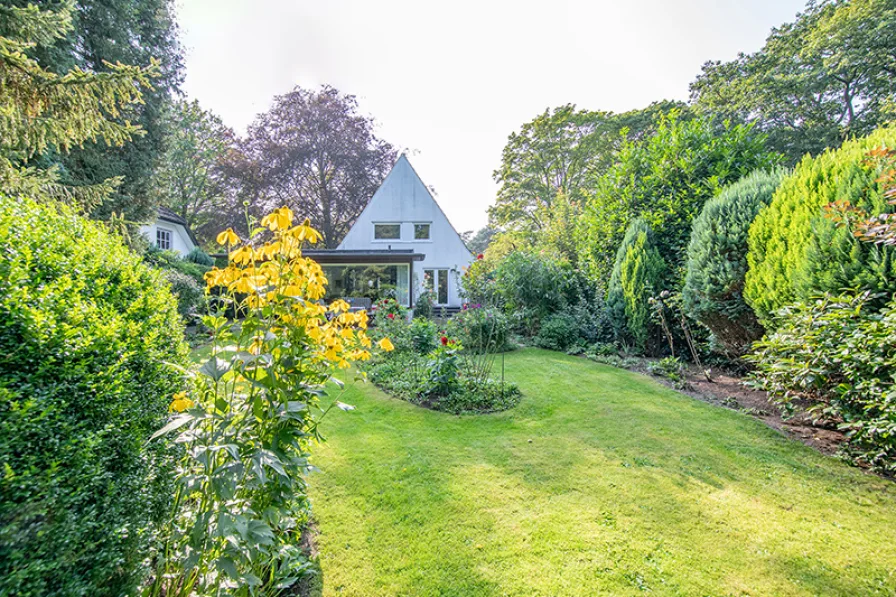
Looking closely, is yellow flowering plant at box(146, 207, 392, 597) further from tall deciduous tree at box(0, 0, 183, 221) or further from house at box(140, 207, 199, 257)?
house at box(140, 207, 199, 257)

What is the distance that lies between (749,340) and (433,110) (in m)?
7.73

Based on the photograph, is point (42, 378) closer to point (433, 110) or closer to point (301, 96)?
point (433, 110)

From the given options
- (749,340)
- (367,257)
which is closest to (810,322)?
(749,340)

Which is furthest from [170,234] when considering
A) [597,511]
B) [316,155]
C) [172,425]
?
[597,511]

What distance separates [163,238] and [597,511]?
19777 mm

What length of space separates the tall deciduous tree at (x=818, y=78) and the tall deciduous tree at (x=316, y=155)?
63.4 feet


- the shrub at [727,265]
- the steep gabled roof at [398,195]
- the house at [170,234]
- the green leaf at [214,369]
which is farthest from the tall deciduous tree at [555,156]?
the green leaf at [214,369]

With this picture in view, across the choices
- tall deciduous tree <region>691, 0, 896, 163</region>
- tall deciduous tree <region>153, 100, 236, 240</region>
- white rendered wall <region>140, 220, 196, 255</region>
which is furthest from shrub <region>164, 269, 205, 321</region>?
tall deciduous tree <region>691, 0, 896, 163</region>

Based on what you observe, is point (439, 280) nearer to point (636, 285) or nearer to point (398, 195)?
point (398, 195)

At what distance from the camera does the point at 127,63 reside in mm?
8055

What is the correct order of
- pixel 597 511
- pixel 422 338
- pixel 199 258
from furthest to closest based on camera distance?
1. pixel 199 258
2. pixel 422 338
3. pixel 597 511

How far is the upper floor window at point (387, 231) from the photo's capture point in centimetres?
1717

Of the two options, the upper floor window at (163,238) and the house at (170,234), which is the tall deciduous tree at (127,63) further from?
the upper floor window at (163,238)

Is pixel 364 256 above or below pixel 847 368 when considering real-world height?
above
